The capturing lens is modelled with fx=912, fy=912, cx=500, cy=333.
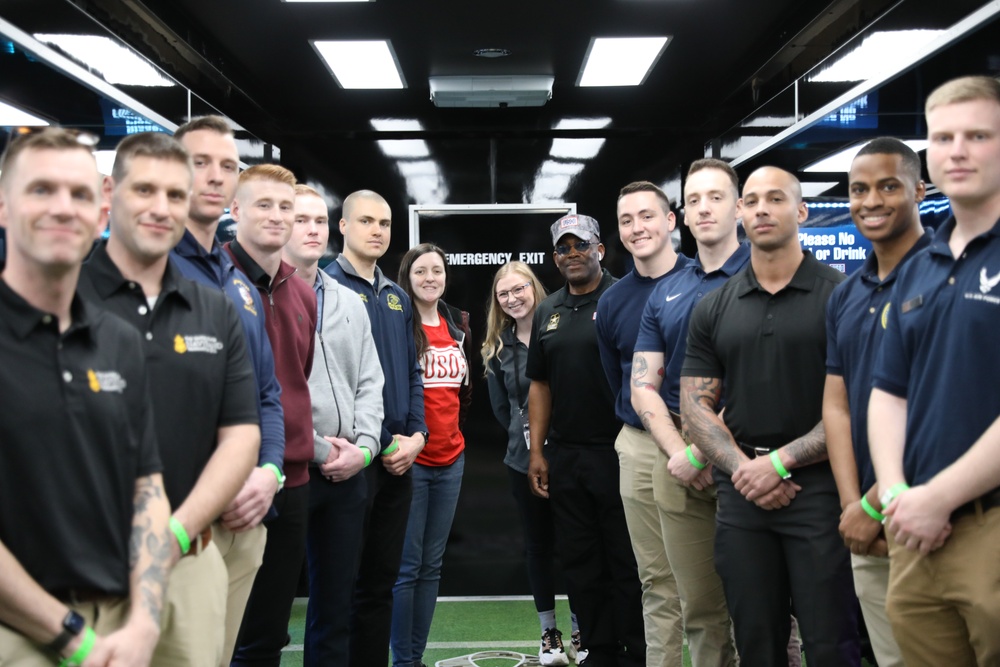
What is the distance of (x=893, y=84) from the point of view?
A: 11.3 feet

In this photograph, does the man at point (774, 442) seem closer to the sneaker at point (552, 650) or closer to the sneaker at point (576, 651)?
the sneaker at point (576, 651)

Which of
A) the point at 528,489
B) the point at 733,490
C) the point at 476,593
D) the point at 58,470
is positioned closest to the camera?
the point at 58,470

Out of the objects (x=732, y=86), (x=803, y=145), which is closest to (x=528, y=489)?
(x=803, y=145)

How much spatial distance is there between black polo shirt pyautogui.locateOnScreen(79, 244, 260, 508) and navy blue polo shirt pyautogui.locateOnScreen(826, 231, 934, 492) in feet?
4.79

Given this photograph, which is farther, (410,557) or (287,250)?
(410,557)

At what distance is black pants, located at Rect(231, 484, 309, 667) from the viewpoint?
2609 mm

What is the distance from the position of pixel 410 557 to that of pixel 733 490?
168 centimetres

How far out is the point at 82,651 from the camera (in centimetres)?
154

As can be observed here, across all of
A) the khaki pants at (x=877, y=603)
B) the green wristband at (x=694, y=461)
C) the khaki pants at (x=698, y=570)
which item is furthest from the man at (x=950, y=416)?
the khaki pants at (x=698, y=570)

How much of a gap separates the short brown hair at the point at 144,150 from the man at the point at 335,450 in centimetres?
99

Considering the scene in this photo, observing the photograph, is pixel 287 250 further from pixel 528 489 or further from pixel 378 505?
pixel 528 489

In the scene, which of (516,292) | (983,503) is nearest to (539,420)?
(516,292)

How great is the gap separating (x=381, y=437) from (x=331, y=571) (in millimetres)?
503

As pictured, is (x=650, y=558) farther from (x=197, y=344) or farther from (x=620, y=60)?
(x=620, y=60)
